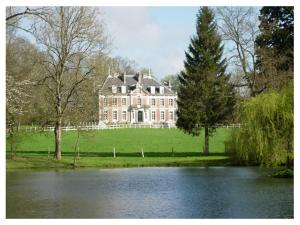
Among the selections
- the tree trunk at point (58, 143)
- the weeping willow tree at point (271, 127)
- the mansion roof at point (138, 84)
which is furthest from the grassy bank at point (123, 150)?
the mansion roof at point (138, 84)

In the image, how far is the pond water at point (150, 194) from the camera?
45.4 feet

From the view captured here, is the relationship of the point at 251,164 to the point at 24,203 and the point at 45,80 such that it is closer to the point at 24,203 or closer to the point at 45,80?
the point at 45,80

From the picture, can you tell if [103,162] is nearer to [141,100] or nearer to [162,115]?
[141,100]

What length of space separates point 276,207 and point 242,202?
1153mm

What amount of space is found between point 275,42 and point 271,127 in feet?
36.8

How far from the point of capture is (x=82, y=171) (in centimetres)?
2550

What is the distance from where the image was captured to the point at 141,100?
246ft

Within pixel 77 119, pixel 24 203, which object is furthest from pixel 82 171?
pixel 24 203

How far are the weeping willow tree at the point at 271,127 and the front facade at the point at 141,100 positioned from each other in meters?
49.0

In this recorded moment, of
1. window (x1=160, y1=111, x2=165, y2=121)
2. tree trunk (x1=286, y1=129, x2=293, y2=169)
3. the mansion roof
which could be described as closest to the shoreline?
tree trunk (x1=286, y1=129, x2=293, y2=169)

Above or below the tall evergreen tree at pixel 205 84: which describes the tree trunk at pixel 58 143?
below

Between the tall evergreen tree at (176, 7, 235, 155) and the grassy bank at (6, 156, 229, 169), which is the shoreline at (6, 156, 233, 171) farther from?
the tall evergreen tree at (176, 7, 235, 155)

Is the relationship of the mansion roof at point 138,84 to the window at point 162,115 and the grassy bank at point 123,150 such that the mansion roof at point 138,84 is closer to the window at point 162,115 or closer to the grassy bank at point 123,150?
the window at point 162,115
